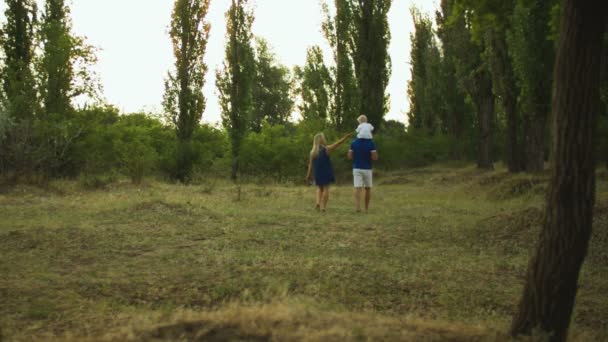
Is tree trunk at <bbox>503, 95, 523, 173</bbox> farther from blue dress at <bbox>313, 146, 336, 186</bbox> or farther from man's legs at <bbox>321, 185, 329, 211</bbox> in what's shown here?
man's legs at <bbox>321, 185, 329, 211</bbox>

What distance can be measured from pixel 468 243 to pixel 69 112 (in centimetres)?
1708

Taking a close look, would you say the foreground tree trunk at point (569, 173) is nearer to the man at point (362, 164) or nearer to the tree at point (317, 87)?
the man at point (362, 164)

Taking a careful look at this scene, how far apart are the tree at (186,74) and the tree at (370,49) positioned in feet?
32.3

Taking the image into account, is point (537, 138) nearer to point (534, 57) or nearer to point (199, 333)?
point (534, 57)

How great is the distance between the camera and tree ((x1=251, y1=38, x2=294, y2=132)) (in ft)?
186

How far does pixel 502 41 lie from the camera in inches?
862

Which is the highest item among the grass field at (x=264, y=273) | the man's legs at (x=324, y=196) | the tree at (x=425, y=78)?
the tree at (x=425, y=78)

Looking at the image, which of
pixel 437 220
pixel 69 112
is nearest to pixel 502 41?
pixel 437 220

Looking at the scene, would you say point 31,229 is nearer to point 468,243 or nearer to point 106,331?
point 106,331

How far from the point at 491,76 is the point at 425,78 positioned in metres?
13.9

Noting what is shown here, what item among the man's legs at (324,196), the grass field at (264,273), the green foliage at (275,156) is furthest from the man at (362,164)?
the green foliage at (275,156)

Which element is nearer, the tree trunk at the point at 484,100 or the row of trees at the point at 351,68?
the tree trunk at the point at 484,100

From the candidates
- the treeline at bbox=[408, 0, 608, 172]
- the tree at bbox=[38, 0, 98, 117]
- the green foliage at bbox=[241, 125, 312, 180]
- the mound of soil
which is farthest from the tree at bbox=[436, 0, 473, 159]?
the mound of soil

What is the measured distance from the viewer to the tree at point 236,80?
27.2 metres
